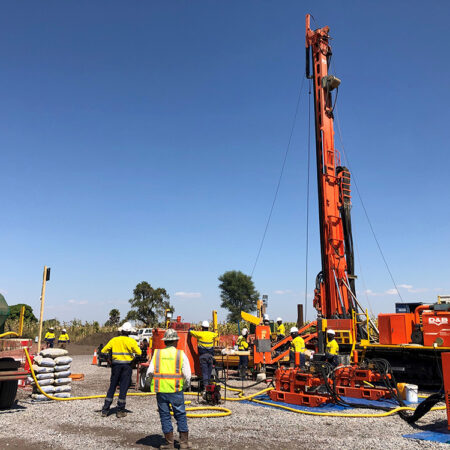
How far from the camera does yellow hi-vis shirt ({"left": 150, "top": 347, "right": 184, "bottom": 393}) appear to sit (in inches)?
262

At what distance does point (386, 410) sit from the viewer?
951 cm

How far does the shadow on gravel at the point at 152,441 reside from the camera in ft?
22.7

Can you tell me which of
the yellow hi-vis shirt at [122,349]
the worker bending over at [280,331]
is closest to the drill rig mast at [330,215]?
the worker bending over at [280,331]

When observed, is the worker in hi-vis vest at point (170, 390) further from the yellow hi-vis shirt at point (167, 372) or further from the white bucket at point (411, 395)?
the white bucket at point (411, 395)

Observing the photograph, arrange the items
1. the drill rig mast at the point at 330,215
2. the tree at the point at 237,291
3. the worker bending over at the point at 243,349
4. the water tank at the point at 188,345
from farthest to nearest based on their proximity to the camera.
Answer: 1. the tree at the point at 237,291
2. the drill rig mast at the point at 330,215
3. the worker bending over at the point at 243,349
4. the water tank at the point at 188,345

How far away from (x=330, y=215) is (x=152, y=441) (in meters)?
11.8

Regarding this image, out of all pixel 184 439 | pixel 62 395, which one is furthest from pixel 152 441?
pixel 62 395

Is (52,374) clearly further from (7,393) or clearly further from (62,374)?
(7,393)

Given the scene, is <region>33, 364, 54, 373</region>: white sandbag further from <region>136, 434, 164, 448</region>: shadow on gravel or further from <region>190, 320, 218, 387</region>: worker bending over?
<region>136, 434, 164, 448</region>: shadow on gravel

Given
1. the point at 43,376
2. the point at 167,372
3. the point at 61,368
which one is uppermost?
the point at 167,372

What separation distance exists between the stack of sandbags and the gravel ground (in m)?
0.79

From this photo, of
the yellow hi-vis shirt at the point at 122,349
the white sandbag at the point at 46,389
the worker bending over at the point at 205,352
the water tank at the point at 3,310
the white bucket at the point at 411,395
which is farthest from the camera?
the worker bending over at the point at 205,352

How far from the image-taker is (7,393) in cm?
968

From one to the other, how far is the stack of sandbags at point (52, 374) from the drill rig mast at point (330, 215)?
31.6ft
